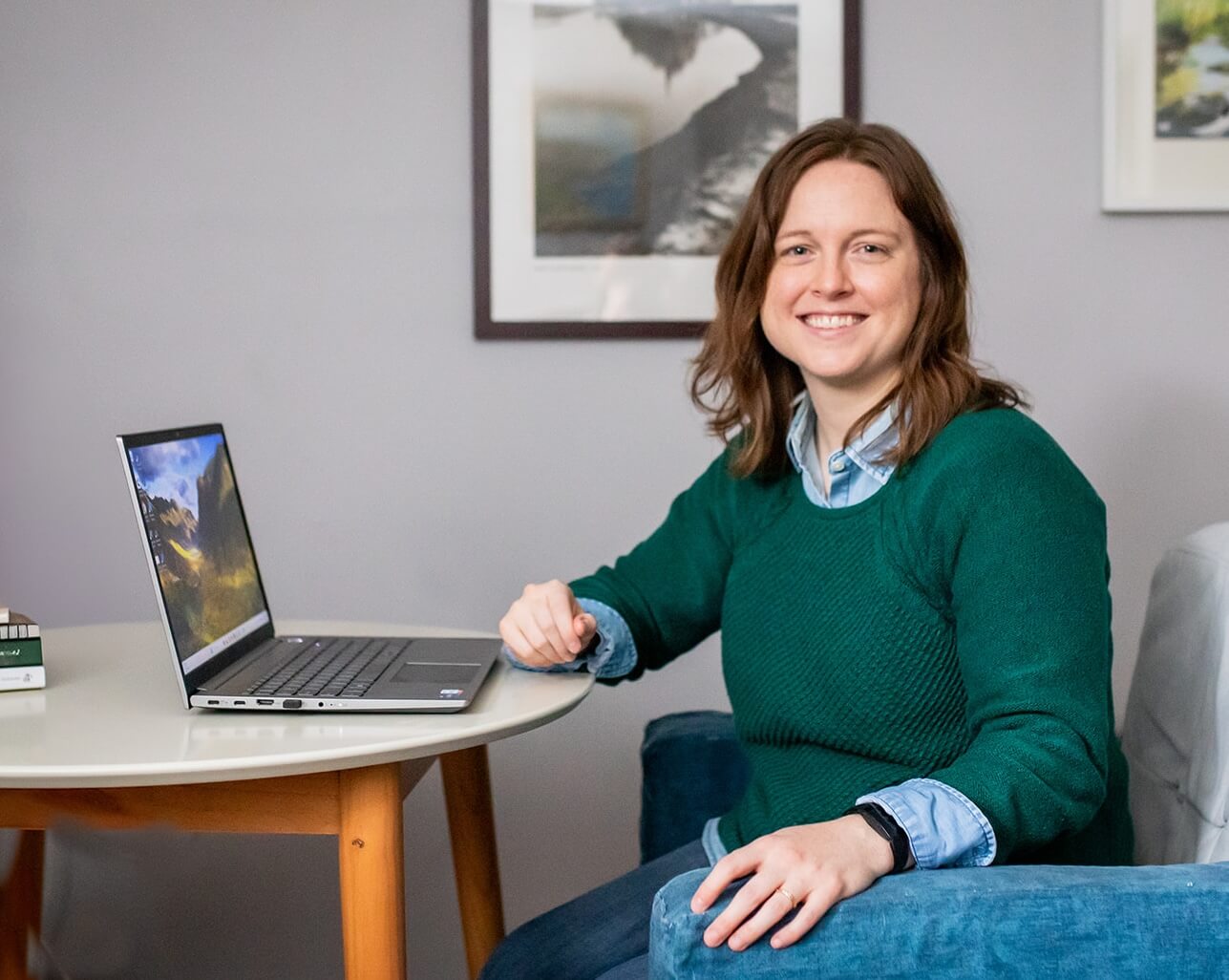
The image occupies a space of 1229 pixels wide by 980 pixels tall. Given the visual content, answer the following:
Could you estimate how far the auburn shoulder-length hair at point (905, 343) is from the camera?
1.36m

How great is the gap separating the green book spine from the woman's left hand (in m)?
0.80

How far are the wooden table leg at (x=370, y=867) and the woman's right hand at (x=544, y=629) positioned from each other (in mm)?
291

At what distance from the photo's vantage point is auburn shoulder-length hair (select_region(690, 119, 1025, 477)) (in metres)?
1.36

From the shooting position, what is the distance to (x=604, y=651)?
1.51 meters

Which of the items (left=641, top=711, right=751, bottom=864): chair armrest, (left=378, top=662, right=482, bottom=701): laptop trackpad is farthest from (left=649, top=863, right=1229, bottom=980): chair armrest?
(left=641, top=711, right=751, bottom=864): chair armrest

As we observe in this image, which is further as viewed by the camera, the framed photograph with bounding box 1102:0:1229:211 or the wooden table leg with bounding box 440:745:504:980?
the framed photograph with bounding box 1102:0:1229:211

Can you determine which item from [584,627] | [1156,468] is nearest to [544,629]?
[584,627]

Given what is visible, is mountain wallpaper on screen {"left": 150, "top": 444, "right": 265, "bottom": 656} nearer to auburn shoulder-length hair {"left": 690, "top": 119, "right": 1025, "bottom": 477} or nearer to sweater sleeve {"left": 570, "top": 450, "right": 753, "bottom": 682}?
sweater sleeve {"left": 570, "top": 450, "right": 753, "bottom": 682}

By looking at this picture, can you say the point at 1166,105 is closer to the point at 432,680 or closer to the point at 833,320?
the point at 833,320

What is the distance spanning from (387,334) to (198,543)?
0.89m

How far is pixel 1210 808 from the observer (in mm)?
1286

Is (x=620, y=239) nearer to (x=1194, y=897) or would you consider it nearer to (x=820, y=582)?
(x=820, y=582)

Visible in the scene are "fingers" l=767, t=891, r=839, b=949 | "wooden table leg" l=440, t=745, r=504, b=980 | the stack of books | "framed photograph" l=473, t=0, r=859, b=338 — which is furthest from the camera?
"framed photograph" l=473, t=0, r=859, b=338

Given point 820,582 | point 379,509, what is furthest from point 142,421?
point 820,582
